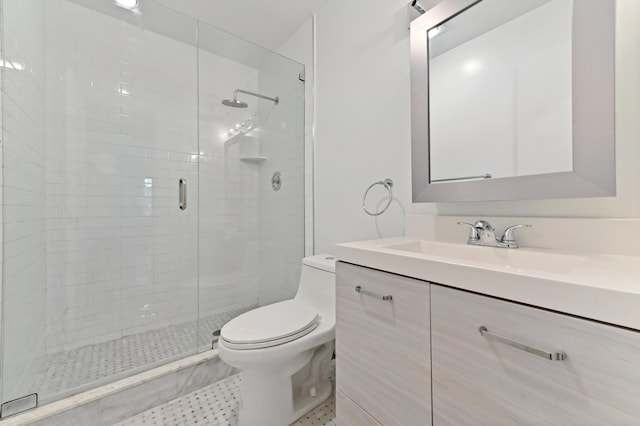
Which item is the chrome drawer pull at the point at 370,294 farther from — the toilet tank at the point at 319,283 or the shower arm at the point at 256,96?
the shower arm at the point at 256,96

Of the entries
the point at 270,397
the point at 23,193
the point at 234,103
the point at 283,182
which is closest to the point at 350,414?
the point at 270,397

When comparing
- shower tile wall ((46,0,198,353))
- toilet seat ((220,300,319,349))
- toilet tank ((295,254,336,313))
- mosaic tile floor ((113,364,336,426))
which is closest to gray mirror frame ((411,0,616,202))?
toilet tank ((295,254,336,313))

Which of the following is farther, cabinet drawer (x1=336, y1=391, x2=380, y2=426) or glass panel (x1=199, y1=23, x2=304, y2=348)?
glass panel (x1=199, y1=23, x2=304, y2=348)

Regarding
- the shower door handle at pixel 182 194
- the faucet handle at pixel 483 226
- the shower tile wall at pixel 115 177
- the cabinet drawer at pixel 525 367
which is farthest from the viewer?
the shower door handle at pixel 182 194

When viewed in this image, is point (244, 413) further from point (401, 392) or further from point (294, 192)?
point (294, 192)

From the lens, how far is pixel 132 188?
191 centimetres

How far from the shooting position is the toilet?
105 cm

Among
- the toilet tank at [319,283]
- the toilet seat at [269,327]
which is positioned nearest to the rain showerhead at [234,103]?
the toilet tank at [319,283]

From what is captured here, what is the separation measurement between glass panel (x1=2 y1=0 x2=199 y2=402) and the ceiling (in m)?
0.14

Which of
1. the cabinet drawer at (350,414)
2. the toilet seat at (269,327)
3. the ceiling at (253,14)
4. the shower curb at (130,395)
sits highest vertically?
the ceiling at (253,14)

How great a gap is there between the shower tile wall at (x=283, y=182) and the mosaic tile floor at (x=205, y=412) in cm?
83

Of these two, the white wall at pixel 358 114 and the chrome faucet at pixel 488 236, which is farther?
the white wall at pixel 358 114

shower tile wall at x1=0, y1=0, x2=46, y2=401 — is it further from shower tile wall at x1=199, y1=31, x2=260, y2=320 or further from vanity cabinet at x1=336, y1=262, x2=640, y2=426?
vanity cabinet at x1=336, y1=262, x2=640, y2=426

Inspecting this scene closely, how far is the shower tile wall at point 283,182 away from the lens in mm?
2080
